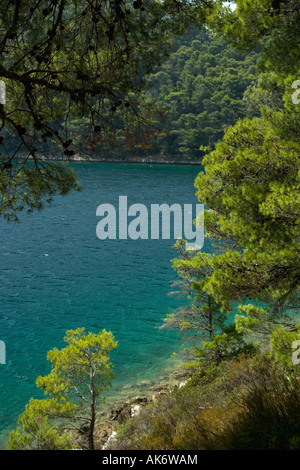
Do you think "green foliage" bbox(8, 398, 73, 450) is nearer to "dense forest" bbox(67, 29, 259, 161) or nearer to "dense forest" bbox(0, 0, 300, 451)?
Result: "dense forest" bbox(0, 0, 300, 451)

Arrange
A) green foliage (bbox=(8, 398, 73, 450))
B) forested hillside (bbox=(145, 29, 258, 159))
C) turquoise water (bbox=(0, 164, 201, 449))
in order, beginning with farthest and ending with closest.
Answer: forested hillside (bbox=(145, 29, 258, 159)), turquoise water (bbox=(0, 164, 201, 449)), green foliage (bbox=(8, 398, 73, 450))

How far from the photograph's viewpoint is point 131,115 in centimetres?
673

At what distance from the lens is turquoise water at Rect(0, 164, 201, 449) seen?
14953mm

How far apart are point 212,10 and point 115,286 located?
17876mm

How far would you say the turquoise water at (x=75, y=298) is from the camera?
15.0m

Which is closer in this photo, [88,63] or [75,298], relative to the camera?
[88,63]

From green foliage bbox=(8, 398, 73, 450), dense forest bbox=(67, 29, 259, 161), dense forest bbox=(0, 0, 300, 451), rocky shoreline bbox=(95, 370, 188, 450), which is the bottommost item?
rocky shoreline bbox=(95, 370, 188, 450)

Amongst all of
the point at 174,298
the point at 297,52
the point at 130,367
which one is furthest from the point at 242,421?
the point at 174,298

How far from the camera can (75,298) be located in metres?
21.3

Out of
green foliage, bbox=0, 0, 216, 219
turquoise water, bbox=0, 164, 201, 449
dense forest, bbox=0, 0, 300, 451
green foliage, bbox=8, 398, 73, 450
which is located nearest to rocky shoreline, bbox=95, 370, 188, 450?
turquoise water, bbox=0, 164, 201, 449

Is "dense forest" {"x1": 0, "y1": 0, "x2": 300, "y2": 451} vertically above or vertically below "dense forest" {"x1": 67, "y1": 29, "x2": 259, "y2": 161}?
below

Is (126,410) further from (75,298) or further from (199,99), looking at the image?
(199,99)

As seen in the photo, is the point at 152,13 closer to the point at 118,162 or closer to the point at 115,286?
the point at 115,286

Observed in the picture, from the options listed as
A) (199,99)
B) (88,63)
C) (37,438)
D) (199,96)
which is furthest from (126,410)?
(199,99)
